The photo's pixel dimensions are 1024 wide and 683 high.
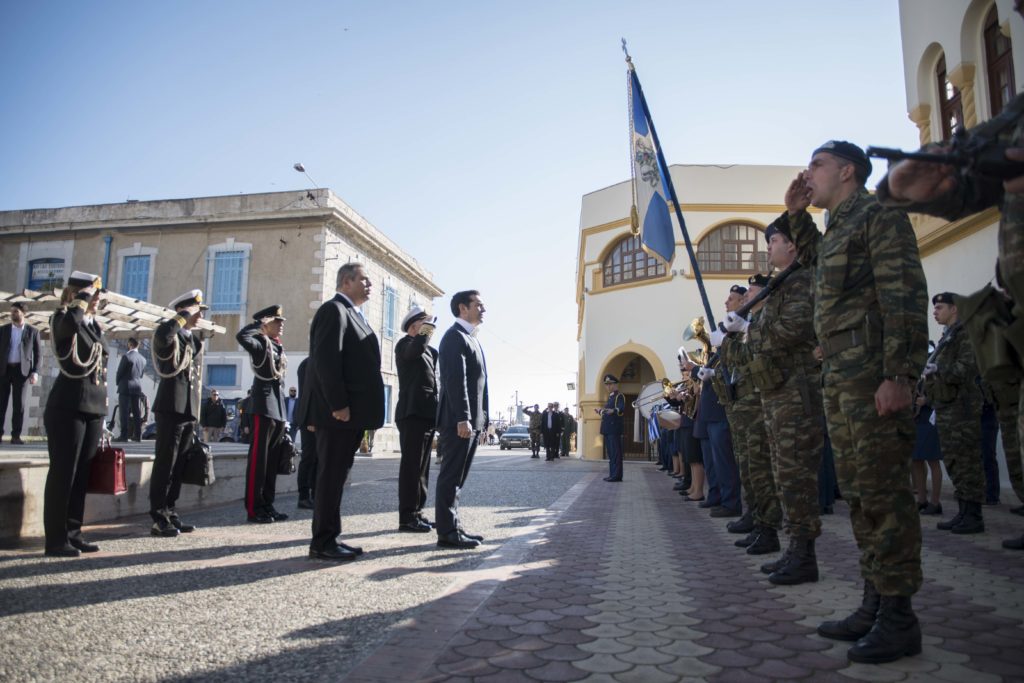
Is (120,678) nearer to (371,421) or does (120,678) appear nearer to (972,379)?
(371,421)

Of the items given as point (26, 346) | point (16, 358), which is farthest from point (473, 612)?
point (16, 358)

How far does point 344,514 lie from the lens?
688 centimetres

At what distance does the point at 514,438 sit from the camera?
44.6 meters

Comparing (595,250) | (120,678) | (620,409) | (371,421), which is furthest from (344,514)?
(595,250)

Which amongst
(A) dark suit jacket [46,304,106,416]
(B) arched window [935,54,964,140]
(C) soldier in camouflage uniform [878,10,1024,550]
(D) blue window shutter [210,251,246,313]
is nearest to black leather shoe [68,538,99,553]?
(A) dark suit jacket [46,304,106,416]

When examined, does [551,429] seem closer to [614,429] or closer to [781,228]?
[614,429]

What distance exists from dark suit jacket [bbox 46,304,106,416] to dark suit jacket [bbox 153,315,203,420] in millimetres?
586

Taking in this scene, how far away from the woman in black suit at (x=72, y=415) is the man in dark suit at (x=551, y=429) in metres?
20.9

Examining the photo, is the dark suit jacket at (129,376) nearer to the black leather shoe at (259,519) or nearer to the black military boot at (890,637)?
the black leather shoe at (259,519)

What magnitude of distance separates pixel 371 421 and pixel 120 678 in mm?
2586

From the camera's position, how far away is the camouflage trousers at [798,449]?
12.9ft

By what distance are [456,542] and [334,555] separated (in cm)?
97

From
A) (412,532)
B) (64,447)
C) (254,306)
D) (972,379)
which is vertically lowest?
(412,532)

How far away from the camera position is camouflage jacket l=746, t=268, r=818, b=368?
4125 mm
